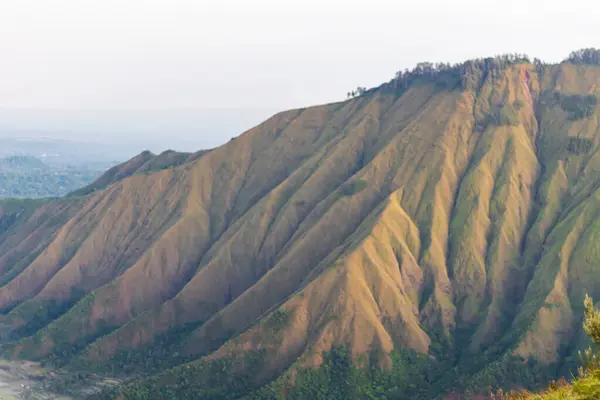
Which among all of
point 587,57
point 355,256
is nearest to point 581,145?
point 587,57

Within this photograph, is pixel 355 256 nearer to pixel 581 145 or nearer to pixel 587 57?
pixel 581 145

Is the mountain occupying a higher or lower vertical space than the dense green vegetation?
lower

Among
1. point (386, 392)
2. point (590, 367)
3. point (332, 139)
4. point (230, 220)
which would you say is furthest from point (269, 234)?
point (590, 367)

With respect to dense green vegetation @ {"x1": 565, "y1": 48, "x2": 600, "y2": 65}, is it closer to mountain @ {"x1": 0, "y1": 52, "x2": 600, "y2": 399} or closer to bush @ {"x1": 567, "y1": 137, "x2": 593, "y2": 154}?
mountain @ {"x1": 0, "y1": 52, "x2": 600, "y2": 399}

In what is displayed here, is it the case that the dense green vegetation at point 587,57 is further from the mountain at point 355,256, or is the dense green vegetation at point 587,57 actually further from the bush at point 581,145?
the bush at point 581,145

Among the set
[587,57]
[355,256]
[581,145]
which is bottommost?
[355,256]

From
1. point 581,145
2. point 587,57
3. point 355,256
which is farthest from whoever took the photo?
point 587,57

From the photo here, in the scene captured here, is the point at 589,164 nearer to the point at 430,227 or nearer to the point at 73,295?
the point at 430,227

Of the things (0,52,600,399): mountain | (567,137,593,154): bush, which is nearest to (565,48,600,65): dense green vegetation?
(0,52,600,399): mountain

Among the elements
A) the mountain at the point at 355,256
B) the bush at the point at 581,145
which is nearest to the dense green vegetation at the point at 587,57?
the mountain at the point at 355,256
